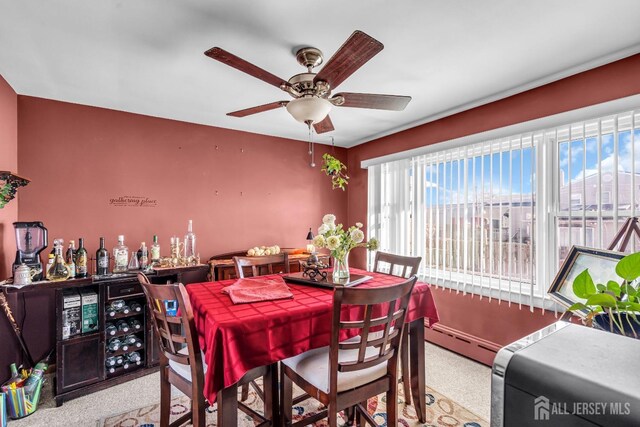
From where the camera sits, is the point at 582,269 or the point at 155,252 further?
the point at 155,252

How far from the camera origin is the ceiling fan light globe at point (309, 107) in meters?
1.74

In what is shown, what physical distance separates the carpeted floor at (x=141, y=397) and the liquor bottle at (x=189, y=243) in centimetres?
117

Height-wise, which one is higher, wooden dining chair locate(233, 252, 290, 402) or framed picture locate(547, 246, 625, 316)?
framed picture locate(547, 246, 625, 316)

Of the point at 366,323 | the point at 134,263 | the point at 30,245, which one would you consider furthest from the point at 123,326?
the point at 366,323

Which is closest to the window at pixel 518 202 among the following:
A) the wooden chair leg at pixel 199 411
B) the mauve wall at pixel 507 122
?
the mauve wall at pixel 507 122

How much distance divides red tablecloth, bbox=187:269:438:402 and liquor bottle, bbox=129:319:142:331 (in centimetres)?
123

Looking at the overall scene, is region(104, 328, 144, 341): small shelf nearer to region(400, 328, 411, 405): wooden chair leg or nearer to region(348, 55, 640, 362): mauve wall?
region(400, 328, 411, 405): wooden chair leg

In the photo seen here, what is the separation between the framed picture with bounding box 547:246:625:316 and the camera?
1398 millimetres

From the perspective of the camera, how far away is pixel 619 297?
101 cm

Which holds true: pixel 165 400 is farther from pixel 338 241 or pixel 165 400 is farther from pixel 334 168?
pixel 334 168

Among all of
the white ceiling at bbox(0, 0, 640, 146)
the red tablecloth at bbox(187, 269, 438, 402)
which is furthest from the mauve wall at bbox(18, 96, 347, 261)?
the red tablecloth at bbox(187, 269, 438, 402)

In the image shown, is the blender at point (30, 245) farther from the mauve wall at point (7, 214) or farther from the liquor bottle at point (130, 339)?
the liquor bottle at point (130, 339)

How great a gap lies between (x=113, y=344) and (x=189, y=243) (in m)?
1.13

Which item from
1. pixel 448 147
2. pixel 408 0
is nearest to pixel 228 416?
pixel 408 0
